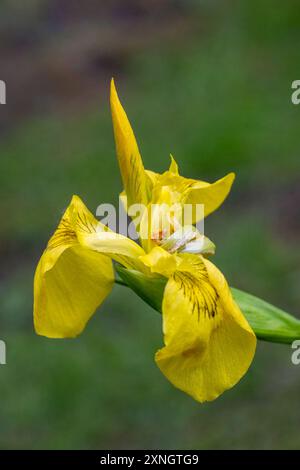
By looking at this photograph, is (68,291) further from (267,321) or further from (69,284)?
(267,321)

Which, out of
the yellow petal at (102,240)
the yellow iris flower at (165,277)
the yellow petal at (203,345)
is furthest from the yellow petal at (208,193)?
the yellow petal at (203,345)

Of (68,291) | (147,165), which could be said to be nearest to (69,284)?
(68,291)

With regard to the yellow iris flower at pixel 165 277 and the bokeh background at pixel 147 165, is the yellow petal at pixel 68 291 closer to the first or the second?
the yellow iris flower at pixel 165 277

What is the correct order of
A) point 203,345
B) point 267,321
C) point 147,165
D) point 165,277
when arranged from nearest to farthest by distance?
point 203,345, point 165,277, point 267,321, point 147,165

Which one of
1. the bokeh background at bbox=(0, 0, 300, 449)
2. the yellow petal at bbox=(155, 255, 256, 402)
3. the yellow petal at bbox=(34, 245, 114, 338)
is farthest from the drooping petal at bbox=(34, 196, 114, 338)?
the bokeh background at bbox=(0, 0, 300, 449)

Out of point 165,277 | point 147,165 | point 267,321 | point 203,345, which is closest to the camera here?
point 203,345

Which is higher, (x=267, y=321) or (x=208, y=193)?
(x=208, y=193)

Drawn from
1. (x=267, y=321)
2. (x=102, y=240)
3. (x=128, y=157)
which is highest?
(x=128, y=157)
